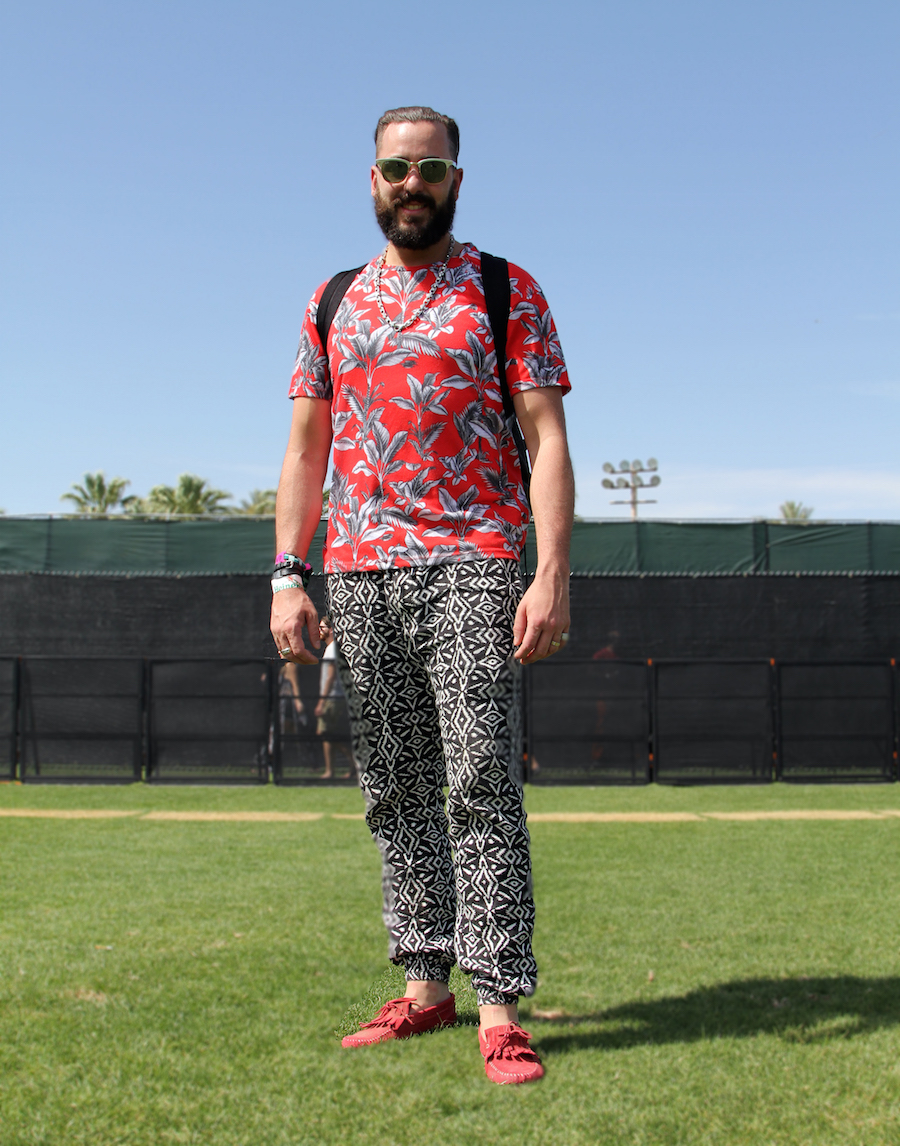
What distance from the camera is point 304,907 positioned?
15.6 feet

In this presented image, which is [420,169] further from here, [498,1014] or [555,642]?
[498,1014]

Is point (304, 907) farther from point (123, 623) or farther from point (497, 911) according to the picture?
point (123, 623)

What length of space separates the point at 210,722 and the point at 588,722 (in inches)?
157

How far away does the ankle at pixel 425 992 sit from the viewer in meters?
2.39

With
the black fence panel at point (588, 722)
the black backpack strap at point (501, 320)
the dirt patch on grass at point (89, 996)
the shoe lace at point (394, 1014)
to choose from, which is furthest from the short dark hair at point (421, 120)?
the black fence panel at point (588, 722)

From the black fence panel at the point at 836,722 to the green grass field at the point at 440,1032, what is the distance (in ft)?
18.3

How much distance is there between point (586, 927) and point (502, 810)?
2386mm

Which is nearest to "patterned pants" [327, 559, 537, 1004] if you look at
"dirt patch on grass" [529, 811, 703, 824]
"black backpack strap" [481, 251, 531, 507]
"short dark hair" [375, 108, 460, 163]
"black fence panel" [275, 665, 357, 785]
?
"black backpack strap" [481, 251, 531, 507]

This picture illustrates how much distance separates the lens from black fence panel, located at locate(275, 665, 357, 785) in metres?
11.2

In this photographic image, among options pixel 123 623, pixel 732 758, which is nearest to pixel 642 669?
pixel 732 758

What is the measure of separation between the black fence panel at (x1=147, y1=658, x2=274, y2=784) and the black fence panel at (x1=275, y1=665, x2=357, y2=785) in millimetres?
159

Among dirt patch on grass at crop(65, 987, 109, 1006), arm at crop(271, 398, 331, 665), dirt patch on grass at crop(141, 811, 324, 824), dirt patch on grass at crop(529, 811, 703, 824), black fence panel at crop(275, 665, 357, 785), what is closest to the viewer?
arm at crop(271, 398, 331, 665)

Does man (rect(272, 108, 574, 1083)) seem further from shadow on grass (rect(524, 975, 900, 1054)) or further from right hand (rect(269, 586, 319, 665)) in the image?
shadow on grass (rect(524, 975, 900, 1054))

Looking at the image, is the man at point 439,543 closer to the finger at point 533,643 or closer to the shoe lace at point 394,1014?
the finger at point 533,643
